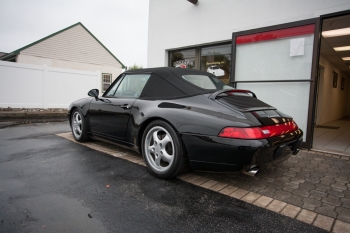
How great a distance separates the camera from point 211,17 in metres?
6.16

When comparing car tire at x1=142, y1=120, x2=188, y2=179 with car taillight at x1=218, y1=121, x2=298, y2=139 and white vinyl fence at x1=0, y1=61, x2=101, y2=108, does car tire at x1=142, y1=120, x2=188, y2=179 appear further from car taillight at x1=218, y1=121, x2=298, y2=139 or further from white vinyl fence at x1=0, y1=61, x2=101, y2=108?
white vinyl fence at x1=0, y1=61, x2=101, y2=108

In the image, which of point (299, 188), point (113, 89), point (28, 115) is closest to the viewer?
point (299, 188)

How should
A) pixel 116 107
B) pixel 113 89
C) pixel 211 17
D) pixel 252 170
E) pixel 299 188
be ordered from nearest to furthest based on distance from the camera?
pixel 252 170, pixel 299 188, pixel 116 107, pixel 113 89, pixel 211 17

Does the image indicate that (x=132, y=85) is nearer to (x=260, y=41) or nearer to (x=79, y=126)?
(x=79, y=126)

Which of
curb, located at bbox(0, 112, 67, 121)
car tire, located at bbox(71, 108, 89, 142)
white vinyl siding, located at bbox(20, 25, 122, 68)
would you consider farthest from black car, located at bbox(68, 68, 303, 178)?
white vinyl siding, located at bbox(20, 25, 122, 68)

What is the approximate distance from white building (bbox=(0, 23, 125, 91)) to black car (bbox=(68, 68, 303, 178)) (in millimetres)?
16458

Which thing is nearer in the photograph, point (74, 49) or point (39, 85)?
point (39, 85)

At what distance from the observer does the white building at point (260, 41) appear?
174 inches

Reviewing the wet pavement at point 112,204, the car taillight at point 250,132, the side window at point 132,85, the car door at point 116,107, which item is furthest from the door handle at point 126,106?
the car taillight at point 250,132

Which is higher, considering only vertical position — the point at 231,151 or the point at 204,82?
the point at 204,82

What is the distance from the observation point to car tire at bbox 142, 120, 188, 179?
2449 mm

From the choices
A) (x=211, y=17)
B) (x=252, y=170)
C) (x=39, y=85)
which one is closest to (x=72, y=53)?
A: (x=39, y=85)

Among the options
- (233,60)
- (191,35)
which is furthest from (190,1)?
(233,60)

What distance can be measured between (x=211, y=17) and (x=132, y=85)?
156 inches
